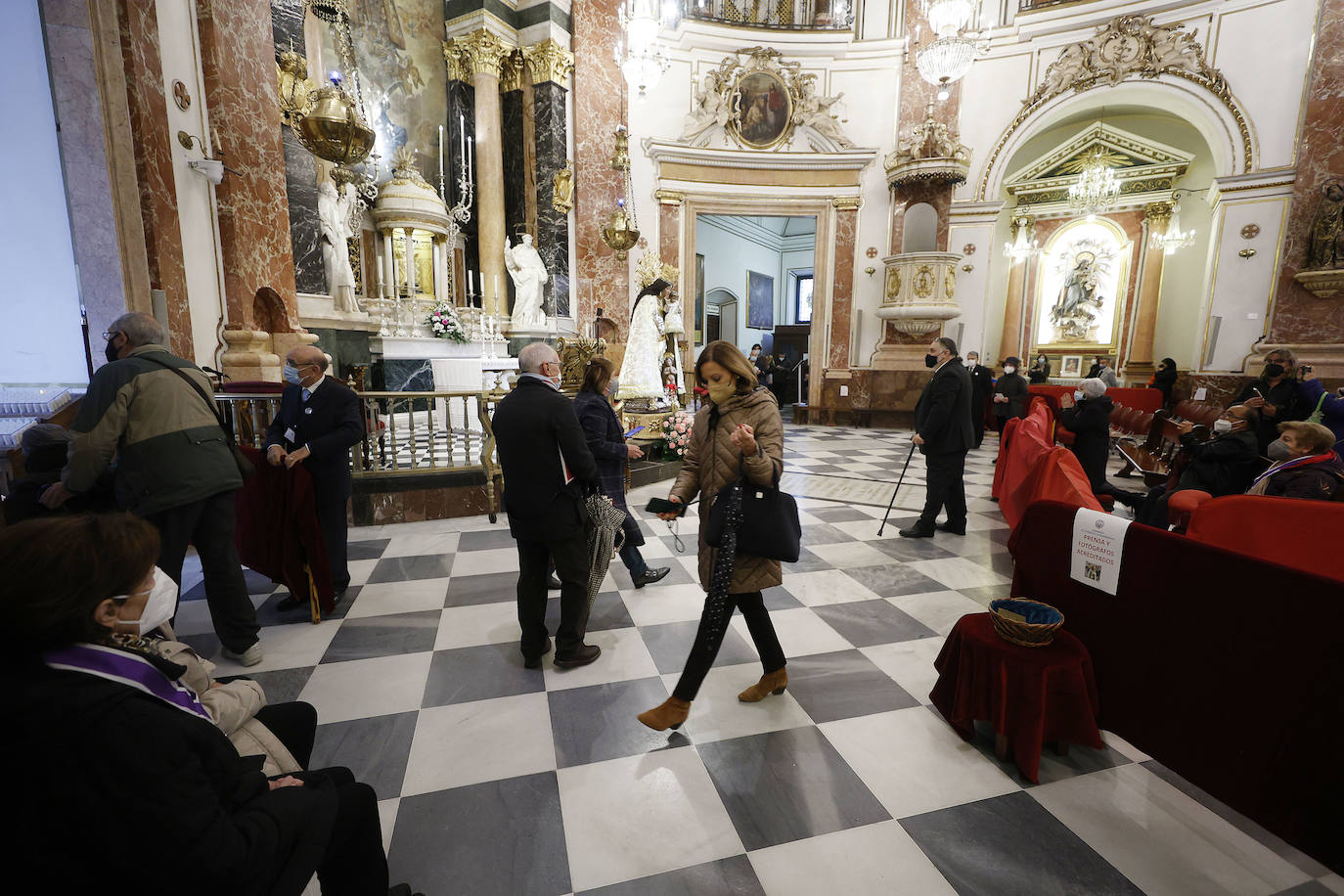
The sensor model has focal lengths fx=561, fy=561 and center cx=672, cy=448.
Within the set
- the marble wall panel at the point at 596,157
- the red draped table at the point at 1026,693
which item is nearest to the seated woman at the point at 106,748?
the red draped table at the point at 1026,693

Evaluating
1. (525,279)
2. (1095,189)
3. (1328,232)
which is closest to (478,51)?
(525,279)

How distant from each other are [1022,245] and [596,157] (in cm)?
960

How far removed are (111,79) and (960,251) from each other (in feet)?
43.1

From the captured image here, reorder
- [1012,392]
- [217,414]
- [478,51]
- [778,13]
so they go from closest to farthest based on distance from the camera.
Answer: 1. [217,414]
2. [1012,392]
3. [478,51]
4. [778,13]

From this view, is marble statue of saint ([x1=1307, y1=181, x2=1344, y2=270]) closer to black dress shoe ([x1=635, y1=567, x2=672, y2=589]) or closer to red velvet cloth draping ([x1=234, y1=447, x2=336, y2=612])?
black dress shoe ([x1=635, y1=567, x2=672, y2=589])

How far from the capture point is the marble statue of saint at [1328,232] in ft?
30.5

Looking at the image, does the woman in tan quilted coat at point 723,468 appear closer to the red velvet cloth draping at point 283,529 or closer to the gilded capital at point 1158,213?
the red velvet cloth draping at point 283,529

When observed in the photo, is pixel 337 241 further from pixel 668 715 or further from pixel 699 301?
pixel 699 301

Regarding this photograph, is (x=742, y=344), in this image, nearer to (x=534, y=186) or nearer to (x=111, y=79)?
(x=534, y=186)

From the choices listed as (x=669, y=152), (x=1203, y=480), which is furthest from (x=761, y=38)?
(x=1203, y=480)

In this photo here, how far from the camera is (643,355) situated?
6926 millimetres

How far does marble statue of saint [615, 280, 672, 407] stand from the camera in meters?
6.90

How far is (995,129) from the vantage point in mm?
11688

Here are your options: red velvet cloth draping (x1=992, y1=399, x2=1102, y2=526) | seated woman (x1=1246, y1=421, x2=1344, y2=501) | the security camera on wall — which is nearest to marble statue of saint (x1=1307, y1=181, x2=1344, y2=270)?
red velvet cloth draping (x1=992, y1=399, x2=1102, y2=526)
